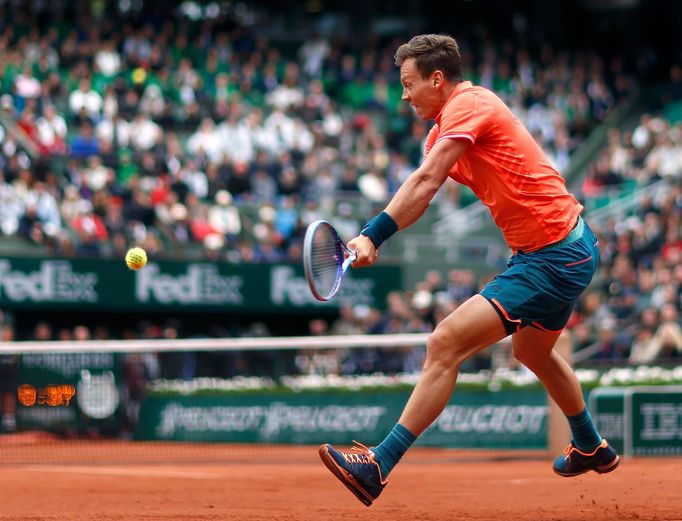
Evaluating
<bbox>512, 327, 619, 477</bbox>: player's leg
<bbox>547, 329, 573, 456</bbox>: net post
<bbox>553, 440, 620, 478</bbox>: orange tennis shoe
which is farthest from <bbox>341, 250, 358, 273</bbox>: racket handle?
<bbox>547, 329, 573, 456</bbox>: net post

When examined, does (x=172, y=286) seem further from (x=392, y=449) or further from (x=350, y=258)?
(x=350, y=258)

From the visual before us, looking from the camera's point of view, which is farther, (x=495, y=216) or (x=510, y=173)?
(x=495, y=216)

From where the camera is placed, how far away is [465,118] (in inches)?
280

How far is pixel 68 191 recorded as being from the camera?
20875 millimetres

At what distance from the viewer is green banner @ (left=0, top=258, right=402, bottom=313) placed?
2005 centimetres

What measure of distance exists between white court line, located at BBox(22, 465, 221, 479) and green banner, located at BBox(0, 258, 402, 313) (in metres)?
5.76

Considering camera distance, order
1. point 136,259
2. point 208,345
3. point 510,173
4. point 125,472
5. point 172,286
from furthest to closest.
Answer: point 172,286 → point 208,345 → point 125,472 → point 136,259 → point 510,173

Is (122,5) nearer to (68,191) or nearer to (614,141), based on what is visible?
(68,191)

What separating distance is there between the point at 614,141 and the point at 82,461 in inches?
543

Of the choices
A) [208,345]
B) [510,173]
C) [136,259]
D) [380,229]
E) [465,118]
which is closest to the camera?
[380,229]

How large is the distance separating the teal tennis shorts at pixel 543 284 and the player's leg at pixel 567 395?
0.74 ft

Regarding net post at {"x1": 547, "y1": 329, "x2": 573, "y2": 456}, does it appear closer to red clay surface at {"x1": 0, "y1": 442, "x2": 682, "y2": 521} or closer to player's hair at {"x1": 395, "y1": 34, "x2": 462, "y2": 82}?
red clay surface at {"x1": 0, "y1": 442, "x2": 682, "y2": 521}

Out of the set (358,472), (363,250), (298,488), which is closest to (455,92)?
(363,250)

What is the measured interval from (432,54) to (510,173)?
31.5 inches
